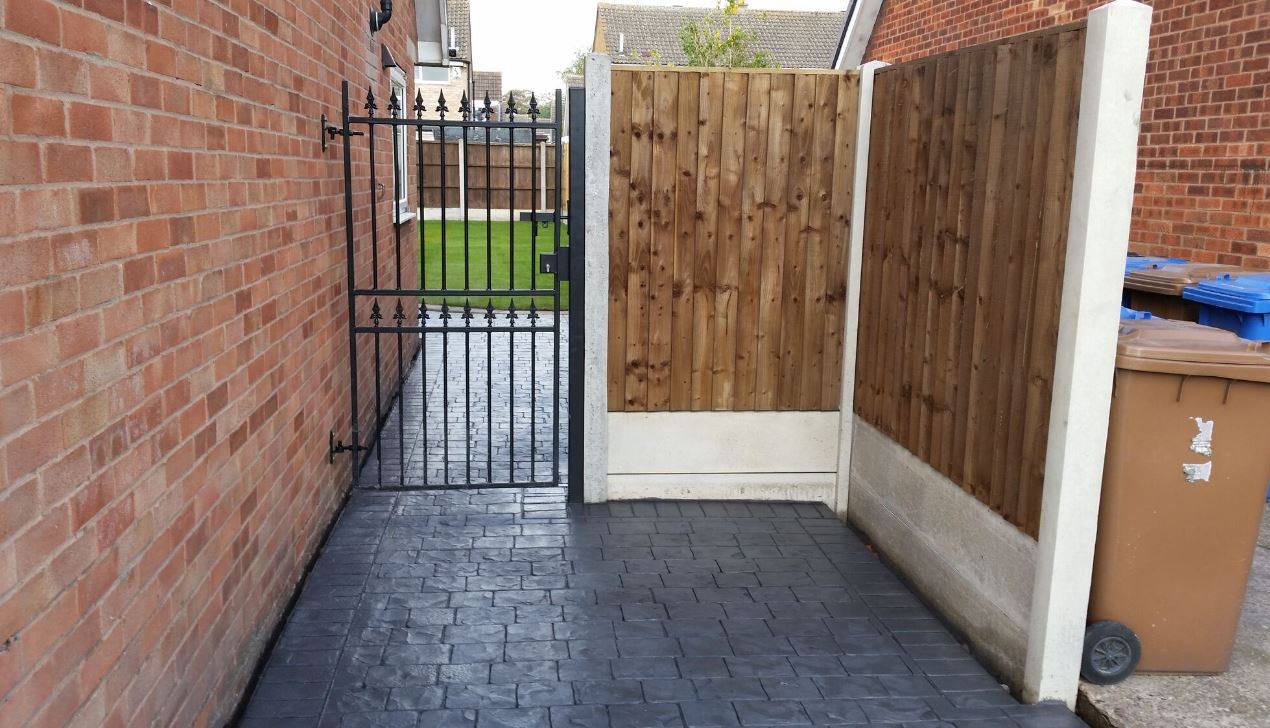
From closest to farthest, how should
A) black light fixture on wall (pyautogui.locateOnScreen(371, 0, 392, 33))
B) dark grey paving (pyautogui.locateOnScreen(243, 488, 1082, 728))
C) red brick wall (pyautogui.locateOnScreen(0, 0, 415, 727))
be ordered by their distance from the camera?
red brick wall (pyautogui.locateOnScreen(0, 0, 415, 727)), dark grey paving (pyautogui.locateOnScreen(243, 488, 1082, 728)), black light fixture on wall (pyautogui.locateOnScreen(371, 0, 392, 33))

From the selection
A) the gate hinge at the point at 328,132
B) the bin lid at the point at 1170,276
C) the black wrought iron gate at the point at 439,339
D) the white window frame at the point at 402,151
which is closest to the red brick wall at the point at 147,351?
the gate hinge at the point at 328,132

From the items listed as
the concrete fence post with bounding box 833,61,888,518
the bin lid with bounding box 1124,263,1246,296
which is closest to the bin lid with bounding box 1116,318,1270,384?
the concrete fence post with bounding box 833,61,888,518

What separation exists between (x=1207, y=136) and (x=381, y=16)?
565 cm

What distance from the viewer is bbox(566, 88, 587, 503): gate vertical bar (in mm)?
5441

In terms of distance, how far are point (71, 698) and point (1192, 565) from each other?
137 inches

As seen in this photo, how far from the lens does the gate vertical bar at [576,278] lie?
5.44 metres

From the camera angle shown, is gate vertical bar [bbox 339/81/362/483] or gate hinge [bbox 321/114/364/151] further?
gate vertical bar [bbox 339/81/362/483]

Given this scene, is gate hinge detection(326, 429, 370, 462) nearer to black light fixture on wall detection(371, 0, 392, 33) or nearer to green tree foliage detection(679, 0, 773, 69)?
black light fixture on wall detection(371, 0, 392, 33)

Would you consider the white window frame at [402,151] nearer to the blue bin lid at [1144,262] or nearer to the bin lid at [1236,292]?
the blue bin lid at [1144,262]

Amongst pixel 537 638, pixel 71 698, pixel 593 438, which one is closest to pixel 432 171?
pixel 593 438

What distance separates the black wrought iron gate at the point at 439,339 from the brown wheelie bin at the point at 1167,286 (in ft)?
10.7

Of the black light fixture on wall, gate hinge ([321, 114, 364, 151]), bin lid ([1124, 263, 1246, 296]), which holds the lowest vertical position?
bin lid ([1124, 263, 1246, 296])

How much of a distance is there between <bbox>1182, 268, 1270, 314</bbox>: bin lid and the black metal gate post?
329cm

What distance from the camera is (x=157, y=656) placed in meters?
2.79
